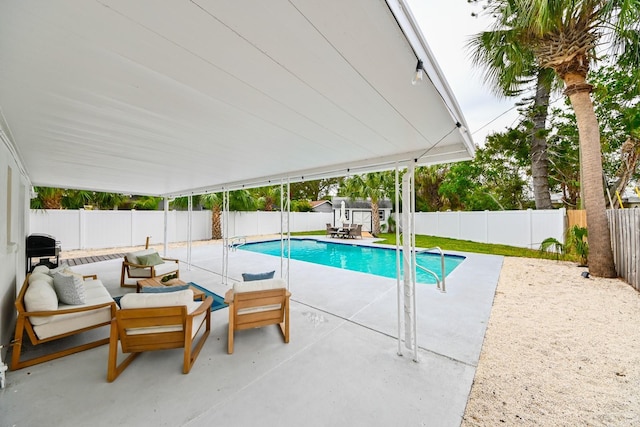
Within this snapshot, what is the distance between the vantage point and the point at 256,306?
10.9ft

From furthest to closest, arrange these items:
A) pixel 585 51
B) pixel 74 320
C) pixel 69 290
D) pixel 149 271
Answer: pixel 585 51
pixel 149 271
pixel 69 290
pixel 74 320

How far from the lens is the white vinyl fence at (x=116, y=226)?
10.2 metres

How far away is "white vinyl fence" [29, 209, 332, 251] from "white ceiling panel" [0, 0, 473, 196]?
9.74 metres

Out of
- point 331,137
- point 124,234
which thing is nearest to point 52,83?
point 331,137

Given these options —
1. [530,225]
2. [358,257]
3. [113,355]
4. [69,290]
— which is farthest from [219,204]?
[530,225]

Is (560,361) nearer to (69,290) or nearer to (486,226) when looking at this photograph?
(69,290)

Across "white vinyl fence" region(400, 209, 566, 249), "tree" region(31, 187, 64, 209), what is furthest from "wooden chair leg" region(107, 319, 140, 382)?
"white vinyl fence" region(400, 209, 566, 249)

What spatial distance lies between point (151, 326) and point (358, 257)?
29.8ft

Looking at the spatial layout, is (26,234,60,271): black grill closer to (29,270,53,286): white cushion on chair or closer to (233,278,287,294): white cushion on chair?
(29,270,53,286): white cushion on chair

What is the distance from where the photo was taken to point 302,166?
4523 mm

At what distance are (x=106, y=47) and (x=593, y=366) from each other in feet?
17.5

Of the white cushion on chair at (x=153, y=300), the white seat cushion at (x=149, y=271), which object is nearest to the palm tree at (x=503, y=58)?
the white cushion on chair at (x=153, y=300)

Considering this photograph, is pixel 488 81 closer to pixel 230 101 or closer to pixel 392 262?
pixel 392 262

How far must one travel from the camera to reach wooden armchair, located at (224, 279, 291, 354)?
324 centimetres
